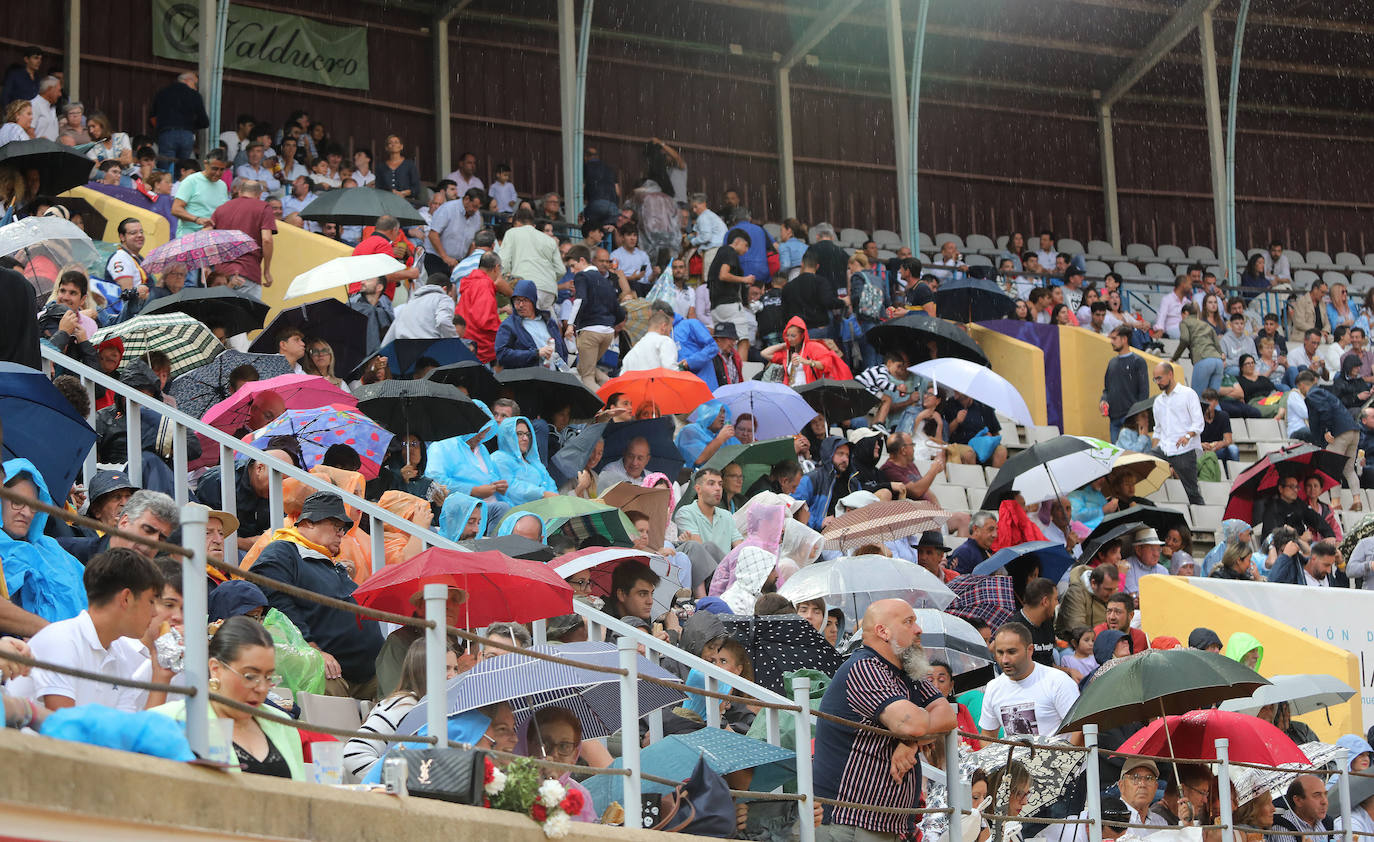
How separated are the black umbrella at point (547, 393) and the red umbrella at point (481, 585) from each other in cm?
543

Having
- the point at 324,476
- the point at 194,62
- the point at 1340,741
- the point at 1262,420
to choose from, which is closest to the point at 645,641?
the point at 324,476

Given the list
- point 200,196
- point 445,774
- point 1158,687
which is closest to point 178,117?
point 200,196

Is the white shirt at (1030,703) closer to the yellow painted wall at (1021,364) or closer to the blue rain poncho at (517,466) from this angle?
the blue rain poncho at (517,466)

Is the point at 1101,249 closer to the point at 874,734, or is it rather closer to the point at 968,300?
the point at 968,300

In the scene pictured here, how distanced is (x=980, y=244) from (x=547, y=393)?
14592mm

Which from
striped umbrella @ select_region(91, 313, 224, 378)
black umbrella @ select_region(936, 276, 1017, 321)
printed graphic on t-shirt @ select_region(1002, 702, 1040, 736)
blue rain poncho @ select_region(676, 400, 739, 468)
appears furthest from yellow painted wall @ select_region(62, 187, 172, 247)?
printed graphic on t-shirt @ select_region(1002, 702, 1040, 736)

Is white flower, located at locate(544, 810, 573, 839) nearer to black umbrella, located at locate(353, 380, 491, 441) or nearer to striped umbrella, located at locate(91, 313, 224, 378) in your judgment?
black umbrella, located at locate(353, 380, 491, 441)

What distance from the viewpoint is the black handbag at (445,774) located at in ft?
16.7

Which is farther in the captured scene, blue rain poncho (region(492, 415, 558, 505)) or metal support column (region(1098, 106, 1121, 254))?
metal support column (region(1098, 106, 1121, 254))

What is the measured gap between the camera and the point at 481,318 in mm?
14641

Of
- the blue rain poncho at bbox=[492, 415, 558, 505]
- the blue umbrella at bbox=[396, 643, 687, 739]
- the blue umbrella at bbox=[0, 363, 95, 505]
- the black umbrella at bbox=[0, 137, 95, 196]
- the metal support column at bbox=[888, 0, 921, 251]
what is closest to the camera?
the blue umbrella at bbox=[396, 643, 687, 739]

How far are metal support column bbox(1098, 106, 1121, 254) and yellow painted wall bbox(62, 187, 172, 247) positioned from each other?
1694 cm

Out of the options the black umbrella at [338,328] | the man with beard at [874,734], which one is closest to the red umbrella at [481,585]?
the man with beard at [874,734]

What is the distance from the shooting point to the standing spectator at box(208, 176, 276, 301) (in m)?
14.5
